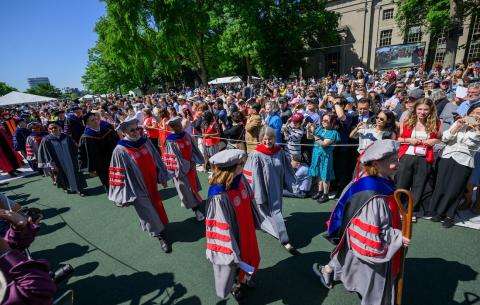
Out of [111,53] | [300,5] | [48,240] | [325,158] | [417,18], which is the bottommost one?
[48,240]

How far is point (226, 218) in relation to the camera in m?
2.59

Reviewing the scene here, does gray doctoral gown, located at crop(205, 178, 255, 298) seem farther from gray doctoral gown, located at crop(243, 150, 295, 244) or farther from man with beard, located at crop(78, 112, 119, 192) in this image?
man with beard, located at crop(78, 112, 119, 192)

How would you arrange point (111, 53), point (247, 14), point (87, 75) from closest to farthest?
point (247, 14) < point (111, 53) < point (87, 75)

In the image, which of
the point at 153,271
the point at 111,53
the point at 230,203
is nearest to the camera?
the point at 230,203

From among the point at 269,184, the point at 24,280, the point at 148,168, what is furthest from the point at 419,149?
the point at 24,280

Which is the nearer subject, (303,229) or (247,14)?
(303,229)

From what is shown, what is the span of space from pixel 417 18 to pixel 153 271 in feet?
107

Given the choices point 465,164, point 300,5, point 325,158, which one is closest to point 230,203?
point 325,158

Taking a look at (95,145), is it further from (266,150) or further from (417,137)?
(417,137)

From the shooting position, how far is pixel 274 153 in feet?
12.4

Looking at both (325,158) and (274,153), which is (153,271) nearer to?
(274,153)

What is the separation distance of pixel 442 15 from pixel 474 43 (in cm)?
979

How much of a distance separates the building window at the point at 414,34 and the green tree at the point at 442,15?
0.63 metres

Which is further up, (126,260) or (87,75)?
(87,75)
